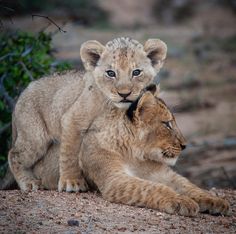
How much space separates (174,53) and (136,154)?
12057 mm

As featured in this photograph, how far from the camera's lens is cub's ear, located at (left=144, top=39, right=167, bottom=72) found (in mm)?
7781

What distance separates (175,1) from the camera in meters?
24.5

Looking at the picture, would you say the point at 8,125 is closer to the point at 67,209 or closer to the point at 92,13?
the point at 67,209

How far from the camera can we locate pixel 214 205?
21.4ft

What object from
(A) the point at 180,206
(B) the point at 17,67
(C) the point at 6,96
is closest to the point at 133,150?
(A) the point at 180,206

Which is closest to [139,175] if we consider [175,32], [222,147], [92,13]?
[222,147]

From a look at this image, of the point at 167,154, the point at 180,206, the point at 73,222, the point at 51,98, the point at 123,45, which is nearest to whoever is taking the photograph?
the point at 73,222

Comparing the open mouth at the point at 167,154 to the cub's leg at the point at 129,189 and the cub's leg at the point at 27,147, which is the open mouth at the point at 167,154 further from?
the cub's leg at the point at 27,147

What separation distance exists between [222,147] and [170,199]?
6.23m

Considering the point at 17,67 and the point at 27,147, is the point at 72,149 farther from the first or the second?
the point at 17,67

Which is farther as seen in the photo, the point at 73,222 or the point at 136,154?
the point at 136,154

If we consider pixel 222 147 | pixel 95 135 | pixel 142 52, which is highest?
pixel 142 52

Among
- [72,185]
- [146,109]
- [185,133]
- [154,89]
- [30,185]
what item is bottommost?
[185,133]

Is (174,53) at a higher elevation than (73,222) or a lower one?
higher
